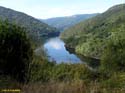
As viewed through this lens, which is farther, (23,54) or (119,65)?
(119,65)

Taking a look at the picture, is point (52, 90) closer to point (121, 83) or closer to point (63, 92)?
point (63, 92)

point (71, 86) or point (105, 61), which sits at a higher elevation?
point (71, 86)

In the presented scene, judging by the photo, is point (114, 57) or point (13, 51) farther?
point (114, 57)

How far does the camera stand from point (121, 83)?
6.95 meters

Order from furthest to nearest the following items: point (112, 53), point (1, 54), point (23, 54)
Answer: point (112, 53) < point (23, 54) < point (1, 54)

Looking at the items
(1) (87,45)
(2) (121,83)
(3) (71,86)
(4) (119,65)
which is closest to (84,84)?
(3) (71,86)

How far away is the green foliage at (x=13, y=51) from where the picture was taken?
14.5 meters

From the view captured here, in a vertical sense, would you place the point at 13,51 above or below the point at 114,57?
above

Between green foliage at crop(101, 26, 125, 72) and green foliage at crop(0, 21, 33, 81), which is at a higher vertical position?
green foliage at crop(0, 21, 33, 81)

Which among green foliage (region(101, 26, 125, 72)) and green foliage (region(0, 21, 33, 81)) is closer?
green foliage (region(0, 21, 33, 81))

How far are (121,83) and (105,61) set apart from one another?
6646 cm

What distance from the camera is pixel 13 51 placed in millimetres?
16172

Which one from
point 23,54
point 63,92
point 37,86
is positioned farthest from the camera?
point 23,54

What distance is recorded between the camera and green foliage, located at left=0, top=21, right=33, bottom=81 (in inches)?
569
